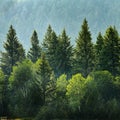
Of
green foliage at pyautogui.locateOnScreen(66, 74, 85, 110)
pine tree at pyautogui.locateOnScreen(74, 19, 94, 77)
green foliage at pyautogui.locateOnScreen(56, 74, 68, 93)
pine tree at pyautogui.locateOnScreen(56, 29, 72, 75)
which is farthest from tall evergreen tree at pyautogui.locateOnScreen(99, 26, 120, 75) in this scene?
pine tree at pyautogui.locateOnScreen(56, 29, 72, 75)

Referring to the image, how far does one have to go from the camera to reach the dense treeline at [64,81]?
85.8m

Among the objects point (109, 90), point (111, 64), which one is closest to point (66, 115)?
point (109, 90)

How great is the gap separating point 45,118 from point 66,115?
13.7 ft

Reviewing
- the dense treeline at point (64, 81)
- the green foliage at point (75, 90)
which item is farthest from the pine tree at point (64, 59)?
the green foliage at point (75, 90)

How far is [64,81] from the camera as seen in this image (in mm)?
96688

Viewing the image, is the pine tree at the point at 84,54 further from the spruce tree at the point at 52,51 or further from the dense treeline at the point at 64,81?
the spruce tree at the point at 52,51

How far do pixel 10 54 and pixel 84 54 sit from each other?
20.4 metres

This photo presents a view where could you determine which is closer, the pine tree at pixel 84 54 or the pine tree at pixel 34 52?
the pine tree at pixel 84 54

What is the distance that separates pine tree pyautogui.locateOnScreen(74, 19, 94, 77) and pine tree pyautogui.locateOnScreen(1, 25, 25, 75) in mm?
17574

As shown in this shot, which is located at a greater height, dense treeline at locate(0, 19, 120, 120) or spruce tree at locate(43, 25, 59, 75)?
spruce tree at locate(43, 25, 59, 75)

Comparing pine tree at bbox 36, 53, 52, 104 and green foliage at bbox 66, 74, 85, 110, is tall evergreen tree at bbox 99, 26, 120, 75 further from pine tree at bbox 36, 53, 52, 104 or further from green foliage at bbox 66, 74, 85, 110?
pine tree at bbox 36, 53, 52, 104

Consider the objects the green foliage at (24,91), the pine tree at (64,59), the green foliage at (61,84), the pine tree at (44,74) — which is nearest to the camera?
the green foliage at (24,91)

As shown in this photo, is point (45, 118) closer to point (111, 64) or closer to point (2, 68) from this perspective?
point (111, 64)

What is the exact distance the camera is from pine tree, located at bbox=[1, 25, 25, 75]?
111m
